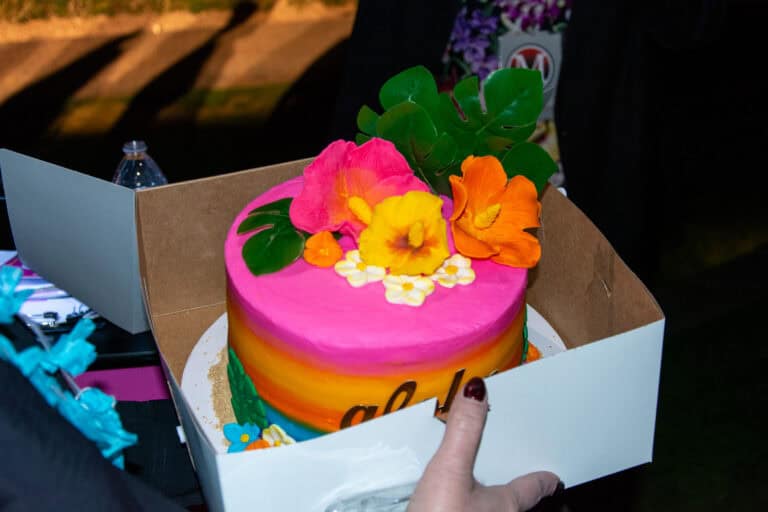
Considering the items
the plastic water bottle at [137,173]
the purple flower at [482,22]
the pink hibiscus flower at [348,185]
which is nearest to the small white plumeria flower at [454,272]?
the pink hibiscus flower at [348,185]

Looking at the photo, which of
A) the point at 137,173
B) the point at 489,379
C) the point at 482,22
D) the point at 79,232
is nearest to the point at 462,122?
the point at 489,379

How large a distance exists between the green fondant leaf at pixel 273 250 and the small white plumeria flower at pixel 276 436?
0.66ft

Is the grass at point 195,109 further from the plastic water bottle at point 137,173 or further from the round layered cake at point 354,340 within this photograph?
the round layered cake at point 354,340

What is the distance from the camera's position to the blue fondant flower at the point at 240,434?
1045 mm

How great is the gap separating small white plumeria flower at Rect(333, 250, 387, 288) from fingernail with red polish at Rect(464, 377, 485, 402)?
284 millimetres

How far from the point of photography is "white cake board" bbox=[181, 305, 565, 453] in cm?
112

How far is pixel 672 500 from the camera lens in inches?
80.7

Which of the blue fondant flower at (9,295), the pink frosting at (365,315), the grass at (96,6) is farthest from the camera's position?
the grass at (96,6)

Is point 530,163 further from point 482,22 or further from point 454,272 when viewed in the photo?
point 482,22

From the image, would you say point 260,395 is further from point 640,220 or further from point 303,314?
point 640,220

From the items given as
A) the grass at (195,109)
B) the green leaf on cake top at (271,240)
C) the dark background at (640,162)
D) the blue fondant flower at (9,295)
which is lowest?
the grass at (195,109)

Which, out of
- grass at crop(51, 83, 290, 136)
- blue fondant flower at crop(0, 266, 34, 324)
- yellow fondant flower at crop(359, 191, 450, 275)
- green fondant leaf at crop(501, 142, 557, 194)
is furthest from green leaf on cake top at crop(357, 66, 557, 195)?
grass at crop(51, 83, 290, 136)

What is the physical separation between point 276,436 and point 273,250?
238mm

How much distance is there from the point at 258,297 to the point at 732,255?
8.16ft
